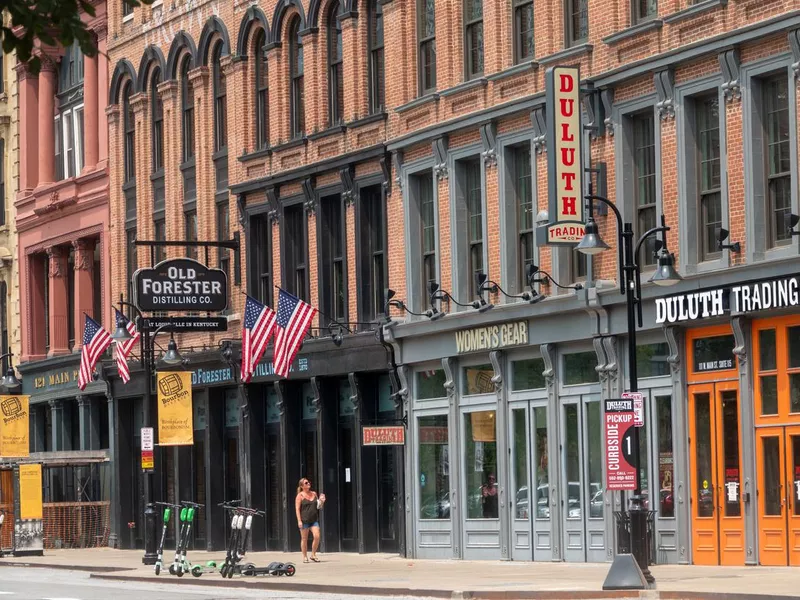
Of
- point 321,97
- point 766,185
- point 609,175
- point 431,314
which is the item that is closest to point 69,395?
point 321,97

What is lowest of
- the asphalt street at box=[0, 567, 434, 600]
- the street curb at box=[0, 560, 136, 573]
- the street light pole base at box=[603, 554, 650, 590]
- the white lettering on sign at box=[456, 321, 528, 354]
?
the street curb at box=[0, 560, 136, 573]

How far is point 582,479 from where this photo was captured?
32094 mm

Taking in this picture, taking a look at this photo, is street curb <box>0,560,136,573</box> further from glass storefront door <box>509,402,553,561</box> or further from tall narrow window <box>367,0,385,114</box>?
tall narrow window <box>367,0,385,114</box>

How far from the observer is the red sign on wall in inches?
955

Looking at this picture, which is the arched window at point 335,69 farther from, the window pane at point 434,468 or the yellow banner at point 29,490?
the yellow banner at point 29,490

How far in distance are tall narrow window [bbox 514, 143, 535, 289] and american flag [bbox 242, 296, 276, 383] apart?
6125 mm

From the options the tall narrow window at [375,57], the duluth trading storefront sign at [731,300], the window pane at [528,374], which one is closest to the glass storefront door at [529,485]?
the window pane at [528,374]

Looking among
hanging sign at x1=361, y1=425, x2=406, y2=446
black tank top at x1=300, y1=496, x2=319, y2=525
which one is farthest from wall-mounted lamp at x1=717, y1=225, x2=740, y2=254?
black tank top at x1=300, y1=496, x2=319, y2=525

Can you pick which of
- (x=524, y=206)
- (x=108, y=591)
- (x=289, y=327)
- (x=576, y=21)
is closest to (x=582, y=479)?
(x=524, y=206)

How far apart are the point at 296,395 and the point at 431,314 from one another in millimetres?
7397

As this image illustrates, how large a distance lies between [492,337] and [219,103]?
1386 cm

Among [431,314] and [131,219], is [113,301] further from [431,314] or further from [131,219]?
[431,314]

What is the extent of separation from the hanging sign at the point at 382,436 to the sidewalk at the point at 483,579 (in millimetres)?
2384

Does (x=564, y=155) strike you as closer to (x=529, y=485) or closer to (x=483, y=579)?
(x=529, y=485)
